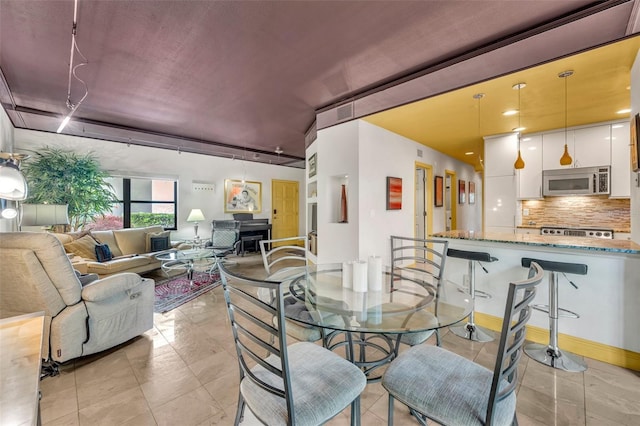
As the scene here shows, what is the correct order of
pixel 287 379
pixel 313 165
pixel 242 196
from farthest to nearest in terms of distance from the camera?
1. pixel 242 196
2. pixel 313 165
3. pixel 287 379

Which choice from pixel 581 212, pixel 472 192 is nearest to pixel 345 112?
pixel 581 212

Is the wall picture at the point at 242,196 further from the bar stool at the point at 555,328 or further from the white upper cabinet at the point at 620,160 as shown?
the white upper cabinet at the point at 620,160

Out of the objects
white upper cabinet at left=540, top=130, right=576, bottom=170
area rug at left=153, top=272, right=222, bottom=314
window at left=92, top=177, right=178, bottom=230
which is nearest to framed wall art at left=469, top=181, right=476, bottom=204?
white upper cabinet at left=540, top=130, right=576, bottom=170

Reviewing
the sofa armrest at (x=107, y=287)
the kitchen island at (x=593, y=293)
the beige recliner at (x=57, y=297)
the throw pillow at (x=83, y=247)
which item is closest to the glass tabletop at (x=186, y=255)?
the throw pillow at (x=83, y=247)

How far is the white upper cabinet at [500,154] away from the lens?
4602mm

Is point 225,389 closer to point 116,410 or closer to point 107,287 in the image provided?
point 116,410

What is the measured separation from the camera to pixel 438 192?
609cm

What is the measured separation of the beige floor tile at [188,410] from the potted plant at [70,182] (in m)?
4.64

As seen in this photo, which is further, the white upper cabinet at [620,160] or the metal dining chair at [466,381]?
the white upper cabinet at [620,160]

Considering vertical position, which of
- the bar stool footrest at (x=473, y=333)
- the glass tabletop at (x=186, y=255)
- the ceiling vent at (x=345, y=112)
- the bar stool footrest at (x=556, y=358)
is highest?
the ceiling vent at (x=345, y=112)

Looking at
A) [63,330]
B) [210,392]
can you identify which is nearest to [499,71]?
[210,392]

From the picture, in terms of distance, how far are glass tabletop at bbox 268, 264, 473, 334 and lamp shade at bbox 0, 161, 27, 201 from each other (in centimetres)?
186

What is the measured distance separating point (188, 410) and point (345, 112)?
3609mm

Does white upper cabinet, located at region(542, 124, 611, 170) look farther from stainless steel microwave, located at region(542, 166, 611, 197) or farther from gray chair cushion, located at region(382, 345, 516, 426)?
gray chair cushion, located at region(382, 345, 516, 426)
